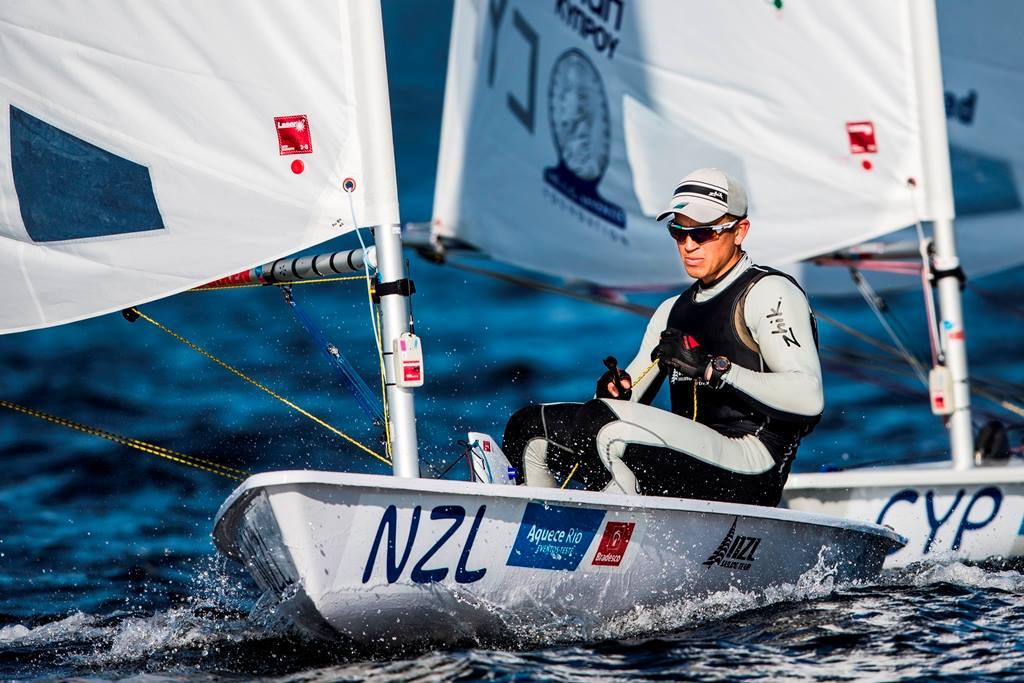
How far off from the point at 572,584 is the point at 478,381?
5.99 meters

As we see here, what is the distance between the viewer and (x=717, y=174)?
451 centimetres

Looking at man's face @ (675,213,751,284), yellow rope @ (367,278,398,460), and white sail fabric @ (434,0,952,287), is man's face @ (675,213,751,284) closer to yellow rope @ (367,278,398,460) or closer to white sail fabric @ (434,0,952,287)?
yellow rope @ (367,278,398,460)

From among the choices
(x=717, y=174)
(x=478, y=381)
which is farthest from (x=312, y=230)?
(x=478, y=381)

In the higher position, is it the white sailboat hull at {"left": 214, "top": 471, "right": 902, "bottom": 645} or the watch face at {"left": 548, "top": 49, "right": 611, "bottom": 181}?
the watch face at {"left": 548, "top": 49, "right": 611, "bottom": 181}

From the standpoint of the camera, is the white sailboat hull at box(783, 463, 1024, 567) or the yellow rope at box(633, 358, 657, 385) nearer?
the yellow rope at box(633, 358, 657, 385)

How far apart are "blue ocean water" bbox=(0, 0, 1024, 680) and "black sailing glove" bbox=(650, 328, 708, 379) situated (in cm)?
69

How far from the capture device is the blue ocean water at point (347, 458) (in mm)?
3977

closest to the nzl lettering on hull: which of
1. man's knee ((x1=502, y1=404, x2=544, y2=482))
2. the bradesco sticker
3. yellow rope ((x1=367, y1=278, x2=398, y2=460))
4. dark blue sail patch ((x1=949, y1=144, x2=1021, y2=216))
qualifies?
the bradesco sticker

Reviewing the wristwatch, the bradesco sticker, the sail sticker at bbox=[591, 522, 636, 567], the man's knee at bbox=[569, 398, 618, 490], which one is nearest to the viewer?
the bradesco sticker

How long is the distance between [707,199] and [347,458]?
319cm

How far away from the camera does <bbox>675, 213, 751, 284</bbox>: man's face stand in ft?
14.8

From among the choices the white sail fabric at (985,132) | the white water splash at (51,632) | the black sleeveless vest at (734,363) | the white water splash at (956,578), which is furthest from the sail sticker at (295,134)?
the white sail fabric at (985,132)

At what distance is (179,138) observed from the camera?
443cm

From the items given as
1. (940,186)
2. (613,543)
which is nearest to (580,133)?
(940,186)
